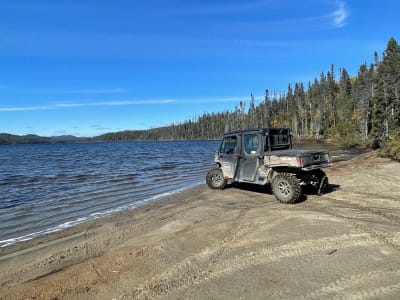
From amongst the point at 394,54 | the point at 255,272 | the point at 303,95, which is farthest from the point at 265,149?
the point at 303,95

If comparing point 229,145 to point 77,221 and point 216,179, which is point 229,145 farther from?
point 77,221

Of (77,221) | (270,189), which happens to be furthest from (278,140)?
(77,221)

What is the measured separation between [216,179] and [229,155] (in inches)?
57.9

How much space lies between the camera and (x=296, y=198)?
10805mm

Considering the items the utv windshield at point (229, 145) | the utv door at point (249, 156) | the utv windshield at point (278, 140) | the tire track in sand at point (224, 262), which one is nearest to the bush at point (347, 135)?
the utv windshield at point (278, 140)

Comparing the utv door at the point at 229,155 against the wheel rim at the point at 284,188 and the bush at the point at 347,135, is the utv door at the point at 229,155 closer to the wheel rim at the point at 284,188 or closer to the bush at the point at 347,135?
the wheel rim at the point at 284,188

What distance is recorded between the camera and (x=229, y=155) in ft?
44.6

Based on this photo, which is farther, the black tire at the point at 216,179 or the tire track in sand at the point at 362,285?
the black tire at the point at 216,179

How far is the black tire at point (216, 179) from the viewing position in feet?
47.0

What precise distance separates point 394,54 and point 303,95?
68.2 m

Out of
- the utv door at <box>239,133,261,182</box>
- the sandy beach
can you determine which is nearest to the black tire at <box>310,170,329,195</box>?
the sandy beach

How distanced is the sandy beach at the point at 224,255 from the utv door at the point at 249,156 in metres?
1.84

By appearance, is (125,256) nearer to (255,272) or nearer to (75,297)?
(75,297)

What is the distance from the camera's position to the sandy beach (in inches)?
199
